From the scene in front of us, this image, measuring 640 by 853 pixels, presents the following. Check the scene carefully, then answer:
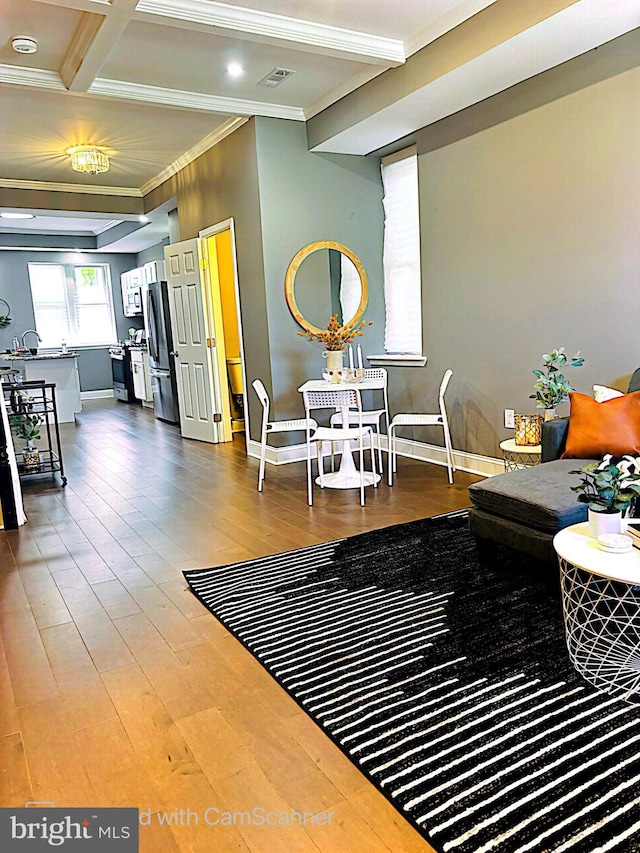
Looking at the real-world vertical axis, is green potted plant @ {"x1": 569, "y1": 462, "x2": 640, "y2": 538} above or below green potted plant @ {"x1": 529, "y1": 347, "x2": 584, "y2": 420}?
below

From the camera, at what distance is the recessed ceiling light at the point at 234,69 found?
423 centimetres

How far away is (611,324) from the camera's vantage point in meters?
3.71

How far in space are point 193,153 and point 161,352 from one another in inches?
98.9

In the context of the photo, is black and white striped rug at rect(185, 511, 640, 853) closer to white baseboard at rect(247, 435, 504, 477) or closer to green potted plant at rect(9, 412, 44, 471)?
white baseboard at rect(247, 435, 504, 477)

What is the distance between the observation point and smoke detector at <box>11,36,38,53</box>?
371 cm

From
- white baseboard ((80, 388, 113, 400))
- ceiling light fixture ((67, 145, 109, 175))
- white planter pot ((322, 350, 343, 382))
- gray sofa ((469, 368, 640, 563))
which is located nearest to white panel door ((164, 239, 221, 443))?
ceiling light fixture ((67, 145, 109, 175))

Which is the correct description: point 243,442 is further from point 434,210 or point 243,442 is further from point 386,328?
point 434,210

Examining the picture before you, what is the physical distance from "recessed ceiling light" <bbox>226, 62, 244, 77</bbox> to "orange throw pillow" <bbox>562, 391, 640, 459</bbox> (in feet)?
10.2

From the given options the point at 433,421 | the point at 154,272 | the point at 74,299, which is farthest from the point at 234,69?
the point at 74,299

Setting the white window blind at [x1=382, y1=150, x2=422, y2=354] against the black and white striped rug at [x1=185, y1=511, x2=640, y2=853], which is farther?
the white window blind at [x1=382, y1=150, x2=422, y2=354]

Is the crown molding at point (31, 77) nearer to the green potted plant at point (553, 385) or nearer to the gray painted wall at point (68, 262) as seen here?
the green potted plant at point (553, 385)

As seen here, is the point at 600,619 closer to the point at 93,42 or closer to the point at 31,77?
the point at 93,42

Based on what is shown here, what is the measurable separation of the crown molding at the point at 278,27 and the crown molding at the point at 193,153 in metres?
1.58

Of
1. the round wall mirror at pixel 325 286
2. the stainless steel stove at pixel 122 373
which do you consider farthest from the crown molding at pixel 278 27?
the stainless steel stove at pixel 122 373
